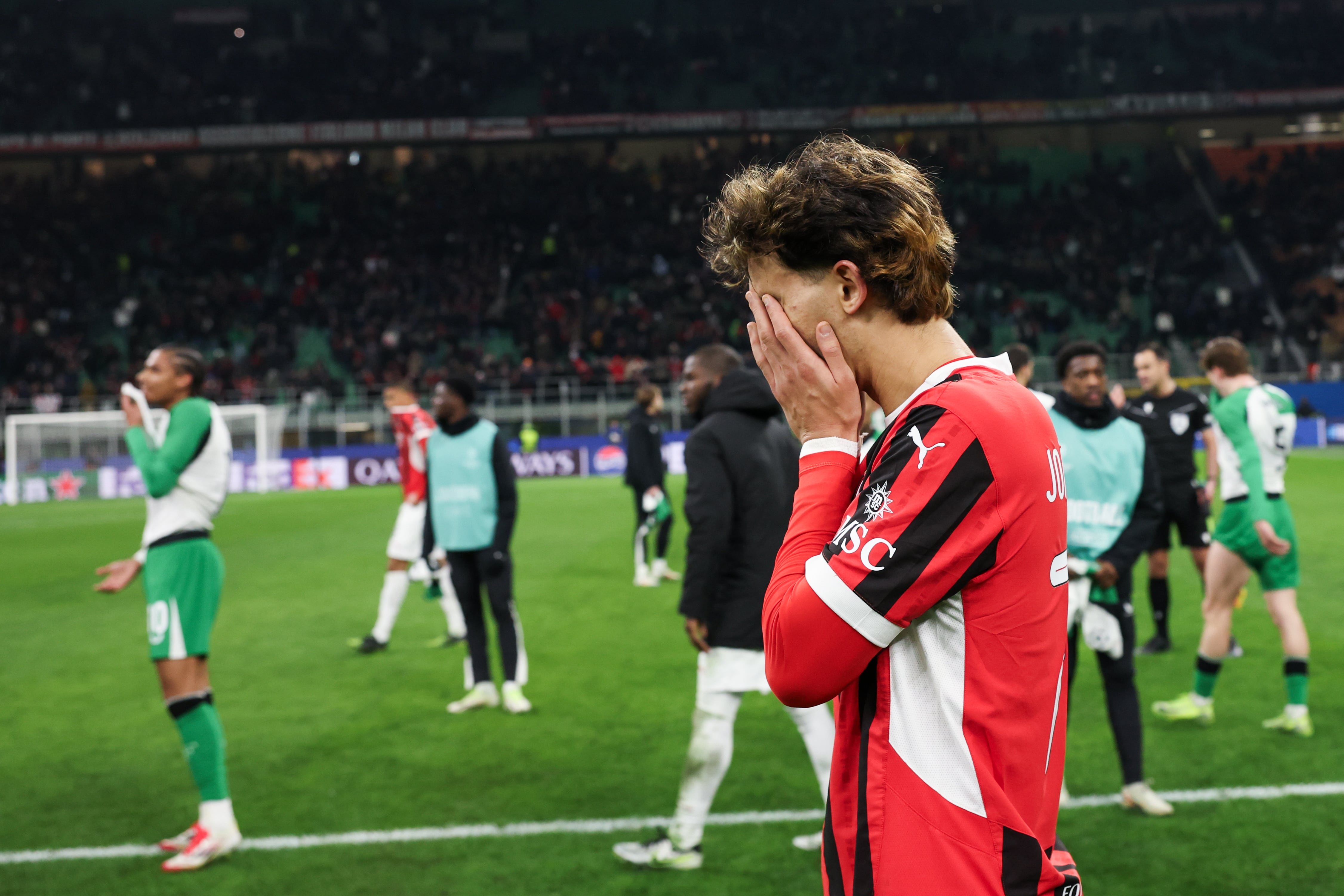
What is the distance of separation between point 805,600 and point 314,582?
12.4m

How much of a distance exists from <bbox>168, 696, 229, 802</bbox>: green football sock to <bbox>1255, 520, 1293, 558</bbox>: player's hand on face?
5626 mm

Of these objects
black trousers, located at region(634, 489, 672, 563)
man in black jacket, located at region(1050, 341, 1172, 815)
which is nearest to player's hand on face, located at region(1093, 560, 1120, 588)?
man in black jacket, located at region(1050, 341, 1172, 815)

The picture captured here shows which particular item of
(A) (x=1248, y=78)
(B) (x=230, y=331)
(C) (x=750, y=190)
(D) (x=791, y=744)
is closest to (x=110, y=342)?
(B) (x=230, y=331)

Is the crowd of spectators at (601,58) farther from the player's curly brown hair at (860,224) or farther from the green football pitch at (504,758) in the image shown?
the player's curly brown hair at (860,224)

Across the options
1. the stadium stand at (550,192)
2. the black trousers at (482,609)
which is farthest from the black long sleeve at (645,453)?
the stadium stand at (550,192)

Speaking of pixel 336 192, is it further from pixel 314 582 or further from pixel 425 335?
pixel 314 582

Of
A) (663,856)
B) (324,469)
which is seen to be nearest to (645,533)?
(663,856)

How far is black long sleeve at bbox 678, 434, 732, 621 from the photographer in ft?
14.3

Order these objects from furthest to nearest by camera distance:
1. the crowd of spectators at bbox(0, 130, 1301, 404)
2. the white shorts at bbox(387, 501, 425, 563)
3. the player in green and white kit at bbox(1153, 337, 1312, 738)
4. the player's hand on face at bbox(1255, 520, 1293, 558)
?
the crowd of spectators at bbox(0, 130, 1301, 404)
the white shorts at bbox(387, 501, 425, 563)
the player in green and white kit at bbox(1153, 337, 1312, 738)
the player's hand on face at bbox(1255, 520, 1293, 558)

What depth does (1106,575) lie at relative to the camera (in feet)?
15.1

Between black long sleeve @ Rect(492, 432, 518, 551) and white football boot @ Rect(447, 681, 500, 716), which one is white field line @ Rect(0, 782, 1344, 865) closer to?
white football boot @ Rect(447, 681, 500, 716)

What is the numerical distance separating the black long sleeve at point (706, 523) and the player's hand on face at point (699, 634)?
0.02 m

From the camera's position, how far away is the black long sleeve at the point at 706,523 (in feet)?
14.3

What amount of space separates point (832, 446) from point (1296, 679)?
18.6ft
